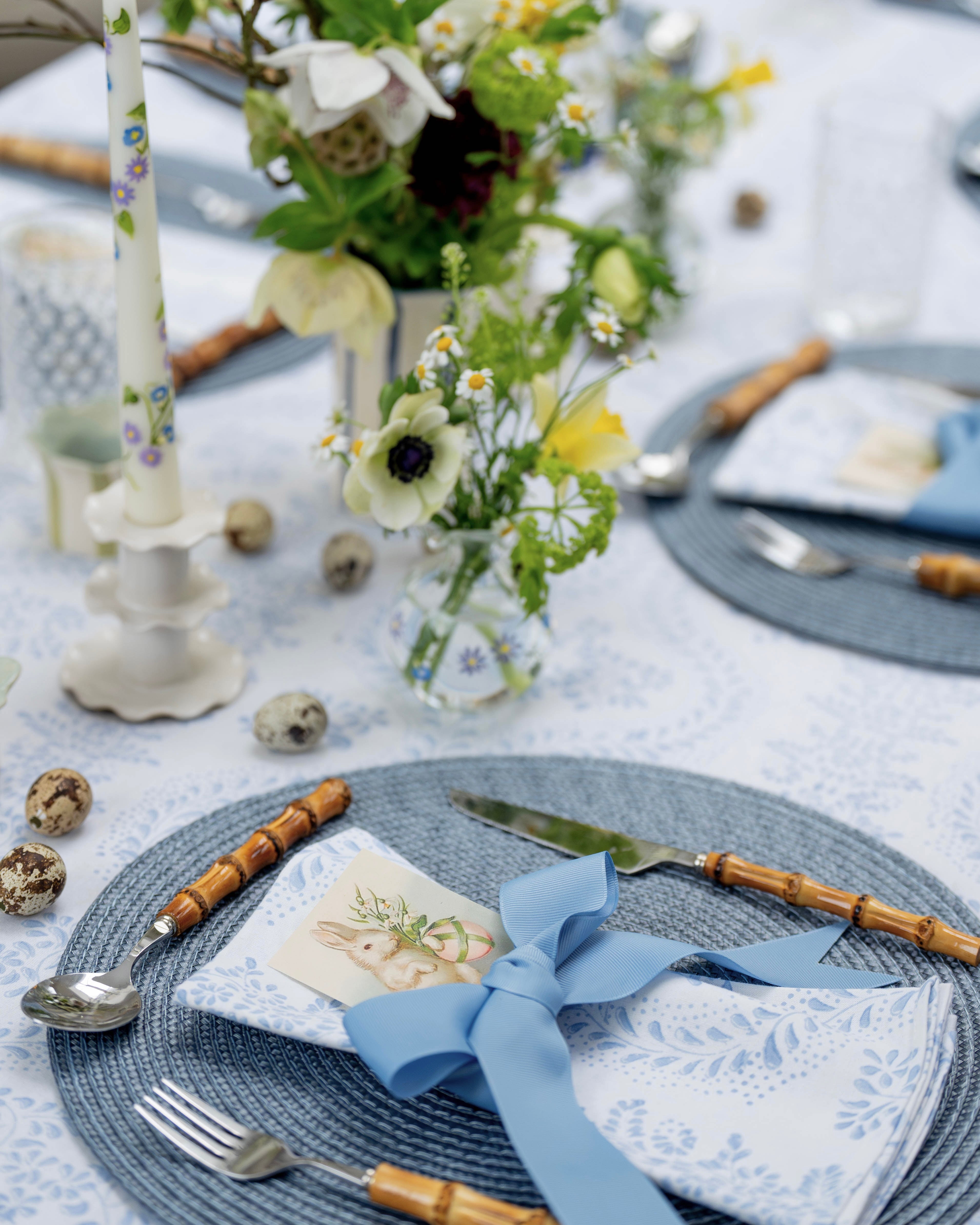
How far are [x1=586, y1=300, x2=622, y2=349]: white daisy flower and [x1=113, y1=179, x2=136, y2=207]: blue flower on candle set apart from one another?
28cm

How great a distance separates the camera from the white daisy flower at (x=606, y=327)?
780mm

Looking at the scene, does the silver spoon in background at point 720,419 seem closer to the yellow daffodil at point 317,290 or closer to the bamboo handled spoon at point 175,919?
the yellow daffodil at point 317,290

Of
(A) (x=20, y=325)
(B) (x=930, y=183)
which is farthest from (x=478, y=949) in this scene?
(B) (x=930, y=183)

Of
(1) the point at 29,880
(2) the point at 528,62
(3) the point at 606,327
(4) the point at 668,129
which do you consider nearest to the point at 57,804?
(1) the point at 29,880

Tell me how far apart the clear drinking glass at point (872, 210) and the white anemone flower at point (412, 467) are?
2.50 feet

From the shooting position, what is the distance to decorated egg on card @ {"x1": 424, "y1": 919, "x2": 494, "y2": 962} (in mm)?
642

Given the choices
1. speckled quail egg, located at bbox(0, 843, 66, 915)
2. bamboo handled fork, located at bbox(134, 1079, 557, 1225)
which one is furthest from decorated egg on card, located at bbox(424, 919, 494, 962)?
speckled quail egg, located at bbox(0, 843, 66, 915)

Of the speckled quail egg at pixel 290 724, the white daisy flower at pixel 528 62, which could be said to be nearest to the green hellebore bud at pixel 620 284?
the white daisy flower at pixel 528 62

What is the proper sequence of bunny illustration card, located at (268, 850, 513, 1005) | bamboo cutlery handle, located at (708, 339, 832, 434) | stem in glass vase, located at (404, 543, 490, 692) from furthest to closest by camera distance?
bamboo cutlery handle, located at (708, 339, 832, 434) < stem in glass vase, located at (404, 543, 490, 692) < bunny illustration card, located at (268, 850, 513, 1005)

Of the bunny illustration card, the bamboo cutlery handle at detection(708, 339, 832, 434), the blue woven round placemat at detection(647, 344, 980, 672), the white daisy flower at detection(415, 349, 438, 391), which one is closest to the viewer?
the bunny illustration card

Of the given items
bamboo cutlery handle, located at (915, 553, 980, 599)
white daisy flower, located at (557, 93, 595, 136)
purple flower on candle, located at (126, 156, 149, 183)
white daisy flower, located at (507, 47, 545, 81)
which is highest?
white daisy flower, located at (507, 47, 545, 81)

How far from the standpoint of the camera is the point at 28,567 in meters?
0.99

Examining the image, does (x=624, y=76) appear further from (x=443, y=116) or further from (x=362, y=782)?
(x=362, y=782)

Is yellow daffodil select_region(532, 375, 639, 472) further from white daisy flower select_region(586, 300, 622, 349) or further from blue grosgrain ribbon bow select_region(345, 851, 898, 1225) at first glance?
blue grosgrain ribbon bow select_region(345, 851, 898, 1225)
